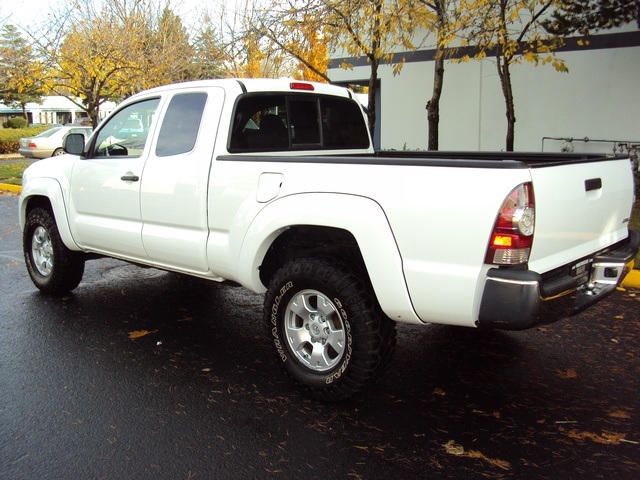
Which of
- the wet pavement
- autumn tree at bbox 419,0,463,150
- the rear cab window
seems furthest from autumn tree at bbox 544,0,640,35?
the wet pavement

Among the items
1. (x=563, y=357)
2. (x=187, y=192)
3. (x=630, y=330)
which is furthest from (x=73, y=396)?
(x=630, y=330)

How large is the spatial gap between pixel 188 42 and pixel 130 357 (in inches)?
788

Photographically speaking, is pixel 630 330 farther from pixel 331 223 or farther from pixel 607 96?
pixel 607 96

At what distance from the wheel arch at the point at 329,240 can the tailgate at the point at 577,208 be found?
75 centimetres

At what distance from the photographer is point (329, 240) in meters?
3.98

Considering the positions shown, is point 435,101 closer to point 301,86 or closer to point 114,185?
point 301,86

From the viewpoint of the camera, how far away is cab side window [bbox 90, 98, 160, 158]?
5078mm

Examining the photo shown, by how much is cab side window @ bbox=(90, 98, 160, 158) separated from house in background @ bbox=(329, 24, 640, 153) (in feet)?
35.3

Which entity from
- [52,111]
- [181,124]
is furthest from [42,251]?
[52,111]

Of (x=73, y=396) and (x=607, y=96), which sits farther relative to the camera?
(x=607, y=96)

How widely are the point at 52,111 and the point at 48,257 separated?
69.0 metres

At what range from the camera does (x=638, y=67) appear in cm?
1242

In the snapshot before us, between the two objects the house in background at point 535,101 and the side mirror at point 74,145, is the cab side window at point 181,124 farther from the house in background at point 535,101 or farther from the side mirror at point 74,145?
the house in background at point 535,101

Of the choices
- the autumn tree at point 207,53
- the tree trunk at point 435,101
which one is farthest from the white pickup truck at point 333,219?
the autumn tree at point 207,53
